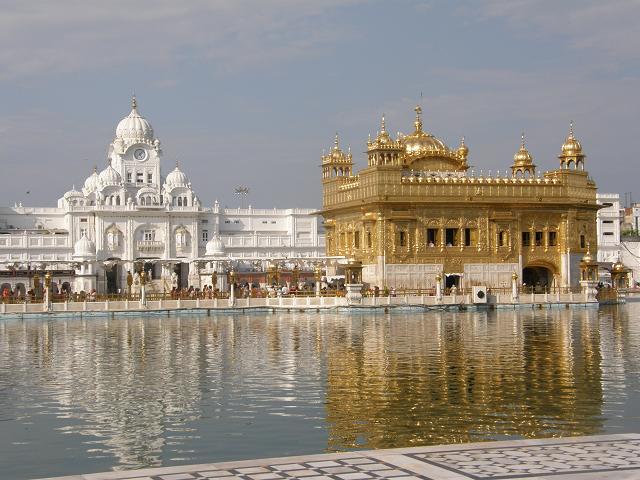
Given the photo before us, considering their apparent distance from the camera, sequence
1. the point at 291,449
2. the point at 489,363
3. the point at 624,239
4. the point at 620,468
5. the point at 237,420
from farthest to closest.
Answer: the point at 624,239 < the point at 489,363 < the point at 237,420 < the point at 291,449 < the point at 620,468

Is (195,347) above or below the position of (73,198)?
below

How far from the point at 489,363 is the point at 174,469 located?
42.3ft

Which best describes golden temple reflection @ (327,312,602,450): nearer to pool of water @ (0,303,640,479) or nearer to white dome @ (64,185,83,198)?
pool of water @ (0,303,640,479)

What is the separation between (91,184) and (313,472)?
83.3 m

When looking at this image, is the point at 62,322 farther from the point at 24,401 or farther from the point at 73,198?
the point at 73,198

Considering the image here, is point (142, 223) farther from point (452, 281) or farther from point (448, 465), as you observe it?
point (448, 465)

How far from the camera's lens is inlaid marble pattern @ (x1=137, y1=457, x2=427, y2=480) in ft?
36.8

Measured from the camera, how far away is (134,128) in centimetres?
9206

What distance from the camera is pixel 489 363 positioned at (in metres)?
23.5

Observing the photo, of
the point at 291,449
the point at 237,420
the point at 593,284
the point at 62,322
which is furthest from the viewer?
the point at 593,284

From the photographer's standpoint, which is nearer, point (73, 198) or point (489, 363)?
point (489, 363)

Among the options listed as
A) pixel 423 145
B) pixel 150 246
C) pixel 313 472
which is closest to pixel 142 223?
pixel 150 246

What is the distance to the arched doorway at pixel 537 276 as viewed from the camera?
5728cm

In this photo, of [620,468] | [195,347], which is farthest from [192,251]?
[620,468]
